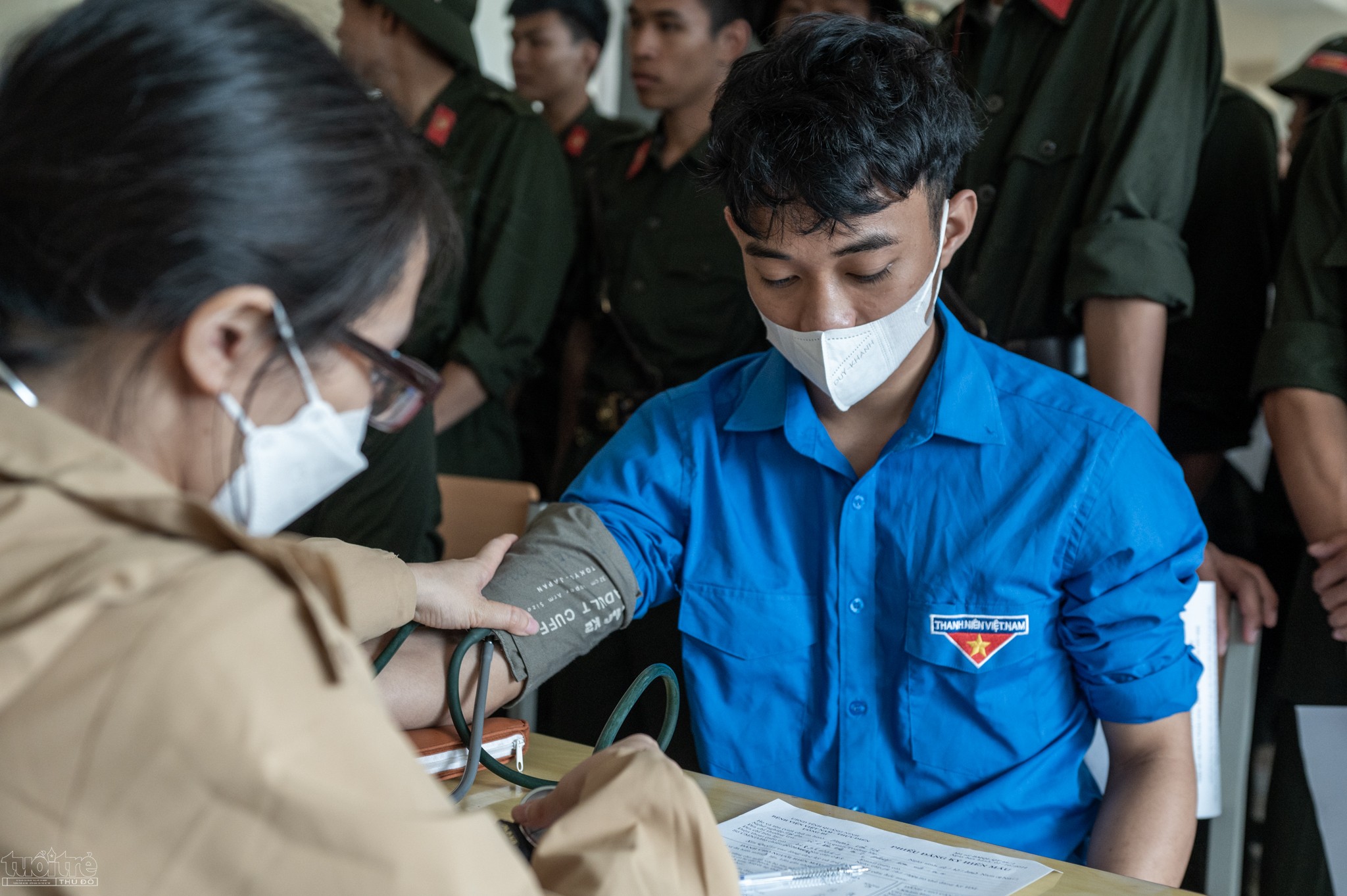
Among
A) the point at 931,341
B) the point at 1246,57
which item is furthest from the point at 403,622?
the point at 1246,57

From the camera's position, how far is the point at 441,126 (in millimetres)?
2553

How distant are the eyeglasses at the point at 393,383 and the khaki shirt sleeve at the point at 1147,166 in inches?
46.3

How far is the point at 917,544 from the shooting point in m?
1.24

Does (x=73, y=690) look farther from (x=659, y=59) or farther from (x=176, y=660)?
Answer: (x=659, y=59)

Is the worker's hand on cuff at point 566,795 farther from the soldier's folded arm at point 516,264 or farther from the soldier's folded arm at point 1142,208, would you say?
the soldier's folded arm at point 516,264

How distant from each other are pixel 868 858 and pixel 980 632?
0.34 meters

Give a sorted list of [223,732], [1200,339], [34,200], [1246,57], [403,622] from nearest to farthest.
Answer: [223,732] → [34,200] → [403,622] → [1200,339] → [1246,57]

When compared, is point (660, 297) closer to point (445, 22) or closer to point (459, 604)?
point (445, 22)

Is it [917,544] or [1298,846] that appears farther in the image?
[1298,846]

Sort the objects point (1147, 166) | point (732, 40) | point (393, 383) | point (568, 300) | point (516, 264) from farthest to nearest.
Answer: point (568, 300)
point (732, 40)
point (516, 264)
point (1147, 166)
point (393, 383)

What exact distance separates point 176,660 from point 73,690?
52mm

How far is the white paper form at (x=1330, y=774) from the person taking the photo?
1.49 meters

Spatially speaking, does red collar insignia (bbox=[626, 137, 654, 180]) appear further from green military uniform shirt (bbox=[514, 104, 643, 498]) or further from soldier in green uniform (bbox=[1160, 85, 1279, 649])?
soldier in green uniform (bbox=[1160, 85, 1279, 649])

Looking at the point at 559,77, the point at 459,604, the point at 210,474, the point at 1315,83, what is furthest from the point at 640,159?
the point at 210,474
